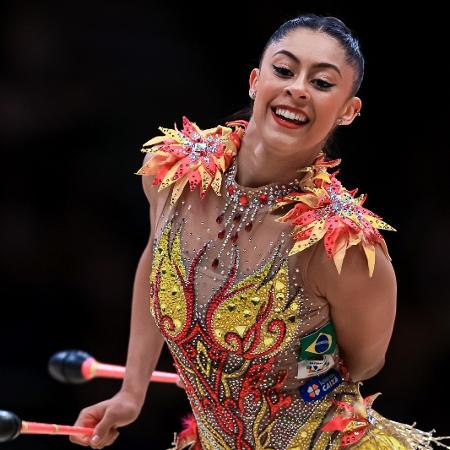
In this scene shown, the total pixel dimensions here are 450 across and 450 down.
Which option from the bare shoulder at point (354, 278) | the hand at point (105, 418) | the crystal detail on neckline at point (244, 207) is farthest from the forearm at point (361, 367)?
the hand at point (105, 418)

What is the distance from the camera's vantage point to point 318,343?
1425 mm

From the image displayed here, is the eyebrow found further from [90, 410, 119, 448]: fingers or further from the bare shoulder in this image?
[90, 410, 119, 448]: fingers

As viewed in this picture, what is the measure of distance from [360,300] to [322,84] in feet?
1.03

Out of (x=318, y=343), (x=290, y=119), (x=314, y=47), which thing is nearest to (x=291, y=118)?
(x=290, y=119)

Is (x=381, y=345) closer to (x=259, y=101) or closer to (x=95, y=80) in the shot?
(x=259, y=101)

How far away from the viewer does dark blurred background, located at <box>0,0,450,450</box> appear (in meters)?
2.20

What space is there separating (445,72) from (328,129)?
86 cm

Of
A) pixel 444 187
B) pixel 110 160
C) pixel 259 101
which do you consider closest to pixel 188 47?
pixel 110 160

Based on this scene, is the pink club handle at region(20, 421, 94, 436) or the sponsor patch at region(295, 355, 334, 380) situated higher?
the sponsor patch at region(295, 355, 334, 380)

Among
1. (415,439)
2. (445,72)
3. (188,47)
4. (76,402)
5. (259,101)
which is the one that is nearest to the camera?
(259,101)

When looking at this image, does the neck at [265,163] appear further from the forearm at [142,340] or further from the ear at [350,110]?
the forearm at [142,340]

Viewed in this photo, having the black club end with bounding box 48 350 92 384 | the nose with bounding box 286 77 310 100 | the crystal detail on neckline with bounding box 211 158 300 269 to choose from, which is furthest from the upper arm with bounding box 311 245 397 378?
the black club end with bounding box 48 350 92 384

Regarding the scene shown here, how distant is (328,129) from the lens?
1407 millimetres

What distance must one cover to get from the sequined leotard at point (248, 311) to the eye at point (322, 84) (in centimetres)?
13
